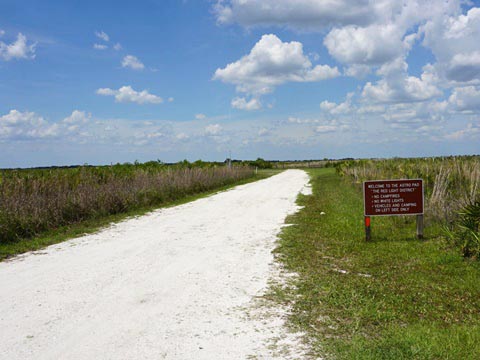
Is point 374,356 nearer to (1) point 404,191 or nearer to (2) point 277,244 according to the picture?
(2) point 277,244

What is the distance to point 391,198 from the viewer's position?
9.84m

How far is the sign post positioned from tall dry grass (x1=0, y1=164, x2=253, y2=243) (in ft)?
29.6

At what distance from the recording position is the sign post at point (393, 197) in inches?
386

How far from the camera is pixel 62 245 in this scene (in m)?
10.1

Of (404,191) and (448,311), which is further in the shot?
(404,191)

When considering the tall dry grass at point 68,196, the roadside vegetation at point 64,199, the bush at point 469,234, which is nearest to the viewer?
the bush at point 469,234

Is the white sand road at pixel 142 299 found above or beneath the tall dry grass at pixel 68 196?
beneath

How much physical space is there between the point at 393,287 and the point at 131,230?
7862 millimetres

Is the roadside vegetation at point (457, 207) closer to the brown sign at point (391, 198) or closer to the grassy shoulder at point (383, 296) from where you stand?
the grassy shoulder at point (383, 296)

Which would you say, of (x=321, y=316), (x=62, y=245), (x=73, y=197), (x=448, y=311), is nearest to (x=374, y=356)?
(x=321, y=316)

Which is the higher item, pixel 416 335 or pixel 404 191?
pixel 404 191

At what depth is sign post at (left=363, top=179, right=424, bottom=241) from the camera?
9797mm

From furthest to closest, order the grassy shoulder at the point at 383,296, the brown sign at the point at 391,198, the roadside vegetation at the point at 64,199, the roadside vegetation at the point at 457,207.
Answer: the roadside vegetation at the point at 64,199 → the brown sign at the point at 391,198 → the roadside vegetation at the point at 457,207 → the grassy shoulder at the point at 383,296

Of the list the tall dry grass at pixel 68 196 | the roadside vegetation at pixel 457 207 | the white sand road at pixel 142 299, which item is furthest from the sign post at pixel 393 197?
the tall dry grass at pixel 68 196
